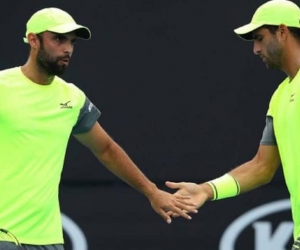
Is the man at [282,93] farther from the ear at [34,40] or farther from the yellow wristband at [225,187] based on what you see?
the ear at [34,40]

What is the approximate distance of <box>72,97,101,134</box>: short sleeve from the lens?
7.74 metres

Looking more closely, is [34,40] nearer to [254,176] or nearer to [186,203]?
[186,203]

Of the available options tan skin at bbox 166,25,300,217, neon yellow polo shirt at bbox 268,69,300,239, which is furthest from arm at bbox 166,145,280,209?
neon yellow polo shirt at bbox 268,69,300,239

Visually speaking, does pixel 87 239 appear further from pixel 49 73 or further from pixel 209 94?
pixel 49 73

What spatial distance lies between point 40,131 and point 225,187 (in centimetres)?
121

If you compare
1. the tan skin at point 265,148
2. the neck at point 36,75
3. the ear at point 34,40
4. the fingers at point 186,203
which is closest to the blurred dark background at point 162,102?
the tan skin at point 265,148

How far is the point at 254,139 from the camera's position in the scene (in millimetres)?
9266

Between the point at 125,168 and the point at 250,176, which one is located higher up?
the point at 250,176

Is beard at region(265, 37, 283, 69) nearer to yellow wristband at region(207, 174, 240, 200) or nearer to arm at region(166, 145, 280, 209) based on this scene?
arm at region(166, 145, 280, 209)

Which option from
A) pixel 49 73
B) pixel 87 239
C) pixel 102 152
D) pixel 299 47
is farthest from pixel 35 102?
pixel 87 239

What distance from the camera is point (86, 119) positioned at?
7777mm

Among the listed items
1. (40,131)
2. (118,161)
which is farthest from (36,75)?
(118,161)

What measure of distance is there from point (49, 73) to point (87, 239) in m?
2.09

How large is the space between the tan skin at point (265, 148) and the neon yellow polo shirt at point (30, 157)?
702 millimetres
